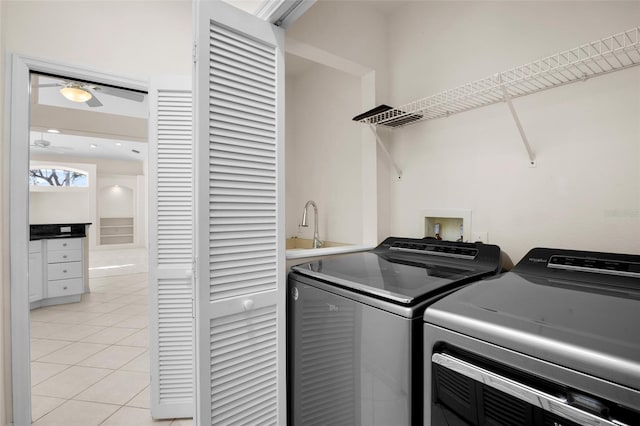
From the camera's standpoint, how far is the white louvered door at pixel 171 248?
1831 millimetres

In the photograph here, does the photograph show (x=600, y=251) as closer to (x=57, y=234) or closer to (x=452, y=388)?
(x=452, y=388)

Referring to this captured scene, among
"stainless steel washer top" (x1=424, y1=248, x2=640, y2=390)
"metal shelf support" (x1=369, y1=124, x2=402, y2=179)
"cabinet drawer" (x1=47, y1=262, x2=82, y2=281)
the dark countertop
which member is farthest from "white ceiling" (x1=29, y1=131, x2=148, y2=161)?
"stainless steel washer top" (x1=424, y1=248, x2=640, y2=390)

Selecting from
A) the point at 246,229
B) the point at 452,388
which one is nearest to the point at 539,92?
the point at 452,388

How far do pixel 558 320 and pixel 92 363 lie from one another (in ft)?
10.4

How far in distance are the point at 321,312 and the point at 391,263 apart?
433 millimetres

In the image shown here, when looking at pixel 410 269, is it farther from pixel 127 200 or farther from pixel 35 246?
pixel 127 200

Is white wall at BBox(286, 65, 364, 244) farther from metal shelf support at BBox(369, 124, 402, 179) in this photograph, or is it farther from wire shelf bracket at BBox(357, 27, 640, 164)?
wire shelf bracket at BBox(357, 27, 640, 164)

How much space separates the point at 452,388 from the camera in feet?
2.70

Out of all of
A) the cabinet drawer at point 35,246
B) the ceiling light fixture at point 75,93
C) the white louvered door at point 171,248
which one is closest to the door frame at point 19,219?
the white louvered door at point 171,248

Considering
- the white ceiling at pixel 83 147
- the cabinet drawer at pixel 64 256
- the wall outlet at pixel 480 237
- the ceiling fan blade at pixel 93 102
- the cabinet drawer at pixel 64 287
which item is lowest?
the cabinet drawer at pixel 64 287

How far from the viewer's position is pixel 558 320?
2.41ft

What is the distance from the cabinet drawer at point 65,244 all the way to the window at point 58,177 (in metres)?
4.93

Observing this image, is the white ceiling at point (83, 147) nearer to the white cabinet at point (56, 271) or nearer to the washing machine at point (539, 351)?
the white cabinet at point (56, 271)

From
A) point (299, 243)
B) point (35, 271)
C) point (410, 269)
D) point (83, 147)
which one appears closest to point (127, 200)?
point (83, 147)
